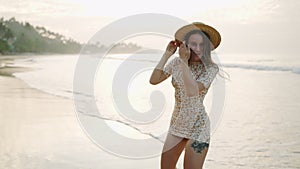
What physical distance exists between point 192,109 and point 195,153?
33 cm

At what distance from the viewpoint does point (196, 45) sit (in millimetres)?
3029

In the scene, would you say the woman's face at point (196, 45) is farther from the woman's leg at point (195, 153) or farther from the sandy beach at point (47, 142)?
the sandy beach at point (47, 142)

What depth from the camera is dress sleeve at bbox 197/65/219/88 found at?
2.93 metres

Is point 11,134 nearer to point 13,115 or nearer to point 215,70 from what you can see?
point 13,115

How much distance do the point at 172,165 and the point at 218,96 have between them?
77 centimetres

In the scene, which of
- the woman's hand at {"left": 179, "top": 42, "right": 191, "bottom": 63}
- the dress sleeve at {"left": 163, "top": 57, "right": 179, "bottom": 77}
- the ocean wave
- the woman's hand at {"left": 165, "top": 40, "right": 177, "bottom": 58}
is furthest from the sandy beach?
the ocean wave

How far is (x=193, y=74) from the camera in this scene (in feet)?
9.71

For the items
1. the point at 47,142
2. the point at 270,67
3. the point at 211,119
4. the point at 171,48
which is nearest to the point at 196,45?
the point at 171,48

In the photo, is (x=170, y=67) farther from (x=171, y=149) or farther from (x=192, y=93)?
(x=171, y=149)

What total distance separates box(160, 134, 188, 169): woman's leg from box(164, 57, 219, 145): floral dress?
0.18 ft

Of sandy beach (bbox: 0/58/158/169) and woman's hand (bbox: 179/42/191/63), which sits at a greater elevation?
woman's hand (bbox: 179/42/191/63)

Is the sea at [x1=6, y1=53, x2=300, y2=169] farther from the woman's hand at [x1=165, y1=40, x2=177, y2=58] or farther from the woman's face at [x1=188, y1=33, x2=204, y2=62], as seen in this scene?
the woman's hand at [x1=165, y1=40, x2=177, y2=58]

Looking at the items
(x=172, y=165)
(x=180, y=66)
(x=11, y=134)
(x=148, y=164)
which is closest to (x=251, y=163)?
(x=148, y=164)

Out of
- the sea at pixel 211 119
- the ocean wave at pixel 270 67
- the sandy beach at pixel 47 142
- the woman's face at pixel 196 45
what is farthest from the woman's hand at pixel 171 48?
the ocean wave at pixel 270 67
